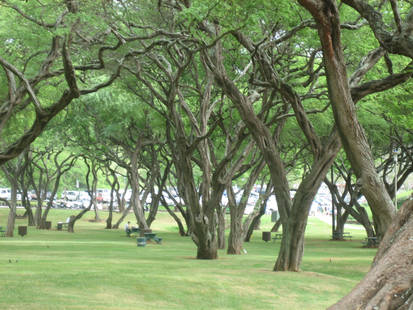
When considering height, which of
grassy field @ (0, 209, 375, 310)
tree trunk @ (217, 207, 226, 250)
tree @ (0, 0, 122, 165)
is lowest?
grassy field @ (0, 209, 375, 310)

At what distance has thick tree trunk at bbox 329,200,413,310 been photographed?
4906 mm

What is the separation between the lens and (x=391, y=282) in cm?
507

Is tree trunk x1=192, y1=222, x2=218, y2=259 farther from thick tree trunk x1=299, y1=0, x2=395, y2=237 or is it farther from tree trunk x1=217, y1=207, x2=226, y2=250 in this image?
thick tree trunk x1=299, y1=0, x2=395, y2=237

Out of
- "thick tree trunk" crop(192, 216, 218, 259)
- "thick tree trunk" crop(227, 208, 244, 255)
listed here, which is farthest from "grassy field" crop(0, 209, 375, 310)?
"thick tree trunk" crop(227, 208, 244, 255)

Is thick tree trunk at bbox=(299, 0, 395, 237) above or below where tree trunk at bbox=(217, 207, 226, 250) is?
above

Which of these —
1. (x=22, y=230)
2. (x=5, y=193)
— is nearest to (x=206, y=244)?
(x=22, y=230)

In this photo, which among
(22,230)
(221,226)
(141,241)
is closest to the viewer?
(221,226)

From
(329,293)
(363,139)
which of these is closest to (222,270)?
(329,293)

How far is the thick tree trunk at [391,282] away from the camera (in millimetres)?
4906

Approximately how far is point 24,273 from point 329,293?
22.9 ft

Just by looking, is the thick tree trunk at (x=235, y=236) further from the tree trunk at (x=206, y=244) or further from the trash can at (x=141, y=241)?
the trash can at (x=141, y=241)

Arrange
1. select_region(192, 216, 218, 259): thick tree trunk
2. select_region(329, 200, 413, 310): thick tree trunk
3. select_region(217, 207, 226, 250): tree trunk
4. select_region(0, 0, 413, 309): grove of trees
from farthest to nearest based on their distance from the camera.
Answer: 1. select_region(217, 207, 226, 250): tree trunk
2. select_region(192, 216, 218, 259): thick tree trunk
3. select_region(0, 0, 413, 309): grove of trees
4. select_region(329, 200, 413, 310): thick tree trunk

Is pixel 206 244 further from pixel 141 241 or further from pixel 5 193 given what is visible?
pixel 5 193

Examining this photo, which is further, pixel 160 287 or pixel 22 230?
pixel 22 230
